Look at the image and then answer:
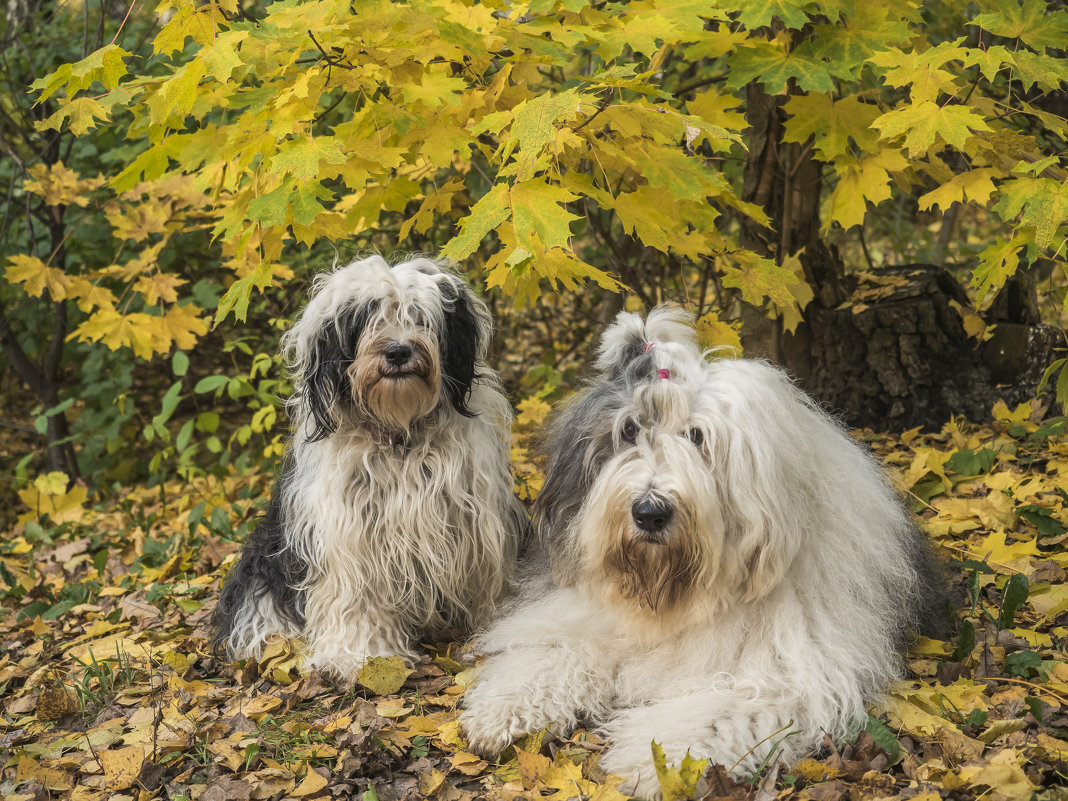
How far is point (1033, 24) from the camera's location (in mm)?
3250

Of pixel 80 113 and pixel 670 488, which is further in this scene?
pixel 80 113

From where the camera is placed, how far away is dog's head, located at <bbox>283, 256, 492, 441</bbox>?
3.27 metres

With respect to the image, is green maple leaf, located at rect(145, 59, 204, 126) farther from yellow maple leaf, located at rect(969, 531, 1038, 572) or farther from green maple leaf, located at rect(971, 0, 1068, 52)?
yellow maple leaf, located at rect(969, 531, 1038, 572)

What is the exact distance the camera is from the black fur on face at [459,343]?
3.44 metres

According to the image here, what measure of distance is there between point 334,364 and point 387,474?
43cm

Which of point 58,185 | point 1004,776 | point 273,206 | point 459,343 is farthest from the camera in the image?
point 58,185

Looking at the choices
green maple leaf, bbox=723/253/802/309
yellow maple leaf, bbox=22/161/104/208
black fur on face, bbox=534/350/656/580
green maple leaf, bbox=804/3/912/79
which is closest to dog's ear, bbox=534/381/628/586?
black fur on face, bbox=534/350/656/580

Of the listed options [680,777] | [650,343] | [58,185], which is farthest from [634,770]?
[58,185]

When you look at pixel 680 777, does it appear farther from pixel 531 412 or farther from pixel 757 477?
pixel 531 412

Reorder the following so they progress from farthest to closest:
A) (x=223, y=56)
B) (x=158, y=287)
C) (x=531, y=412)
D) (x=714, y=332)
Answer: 1. (x=531, y=412)
2. (x=158, y=287)
3. (x=714, y=332)
4. (x=223, y=56)

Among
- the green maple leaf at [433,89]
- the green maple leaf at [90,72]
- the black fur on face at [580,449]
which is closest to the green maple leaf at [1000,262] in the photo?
the black fur on face at [580,449]

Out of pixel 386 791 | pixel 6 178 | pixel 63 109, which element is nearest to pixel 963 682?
pixel 386 791

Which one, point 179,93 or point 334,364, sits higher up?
point 179,93

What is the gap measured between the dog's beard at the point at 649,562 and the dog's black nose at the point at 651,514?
2cm
